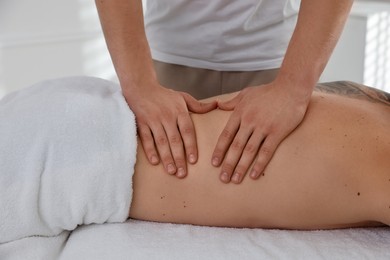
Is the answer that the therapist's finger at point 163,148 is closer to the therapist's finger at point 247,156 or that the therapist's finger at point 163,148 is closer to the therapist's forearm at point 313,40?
the therapist's finger at point 247,156

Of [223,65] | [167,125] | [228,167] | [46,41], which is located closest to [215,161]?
[228,167]

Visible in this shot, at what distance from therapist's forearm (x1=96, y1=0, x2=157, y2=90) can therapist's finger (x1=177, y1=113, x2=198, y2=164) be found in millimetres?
168

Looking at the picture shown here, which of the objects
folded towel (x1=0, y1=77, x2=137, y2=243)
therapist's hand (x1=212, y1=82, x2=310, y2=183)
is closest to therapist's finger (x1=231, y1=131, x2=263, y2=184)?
therapist's hand (x1=212, y1=82, x2=310, y2=183)

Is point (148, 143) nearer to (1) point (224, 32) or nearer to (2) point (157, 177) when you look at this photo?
(2) point (157, 177)

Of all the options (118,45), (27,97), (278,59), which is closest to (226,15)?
(278,59)

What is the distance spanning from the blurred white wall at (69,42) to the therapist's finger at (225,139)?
1.66 metres

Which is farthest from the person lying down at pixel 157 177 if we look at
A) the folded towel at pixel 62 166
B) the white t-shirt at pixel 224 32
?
the white t-shirt at pixel 224 32

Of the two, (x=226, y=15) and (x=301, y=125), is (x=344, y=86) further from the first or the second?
(x=226, y=15)

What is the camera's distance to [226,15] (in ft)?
5.05

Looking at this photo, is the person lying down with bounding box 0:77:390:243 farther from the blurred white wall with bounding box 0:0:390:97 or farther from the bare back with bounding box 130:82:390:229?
the blurred white wall with bounding box 0:0:390:97

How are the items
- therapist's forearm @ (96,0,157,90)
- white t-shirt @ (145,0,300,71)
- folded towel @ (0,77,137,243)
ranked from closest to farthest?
1. folded towel @ (0,77,137,243)
2. therapist's forearm @ (96,0,157,90)
3. white t-shirt @ (145,0,300,71)

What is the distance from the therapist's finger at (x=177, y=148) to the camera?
111 centimetres

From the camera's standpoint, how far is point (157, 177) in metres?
1.12

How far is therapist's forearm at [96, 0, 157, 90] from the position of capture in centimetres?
130
